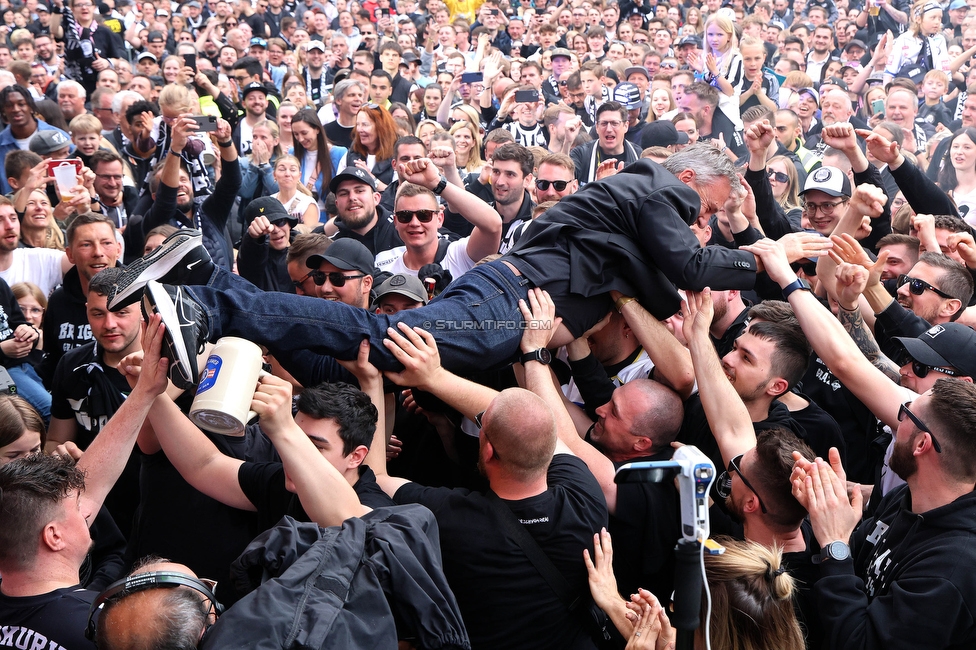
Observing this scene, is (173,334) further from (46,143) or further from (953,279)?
(46,143)

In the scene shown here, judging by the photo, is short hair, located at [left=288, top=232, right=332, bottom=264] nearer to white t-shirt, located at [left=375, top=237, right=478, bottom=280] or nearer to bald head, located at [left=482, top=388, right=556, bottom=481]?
white t-shirt, located at [left=375, top=237, right=478, bottom=280]

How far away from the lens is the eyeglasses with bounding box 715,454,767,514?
125 inches

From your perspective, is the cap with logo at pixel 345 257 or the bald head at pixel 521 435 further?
the cap with logo at pixel 345 257

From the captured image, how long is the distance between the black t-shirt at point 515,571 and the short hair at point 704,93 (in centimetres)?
727

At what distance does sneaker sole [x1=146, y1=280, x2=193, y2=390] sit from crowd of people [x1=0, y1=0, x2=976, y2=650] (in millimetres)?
10

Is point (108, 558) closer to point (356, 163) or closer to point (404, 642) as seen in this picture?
point (404, 642)

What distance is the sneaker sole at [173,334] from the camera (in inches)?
116

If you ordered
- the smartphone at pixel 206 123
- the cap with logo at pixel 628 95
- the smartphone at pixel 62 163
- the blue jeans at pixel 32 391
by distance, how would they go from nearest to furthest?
1. the blue jeans at pixel 32 391
2. the smartphone at pixel 62 163
3. the smartphone at pixel 206 123
4. the cap with logo at pixel 628 95

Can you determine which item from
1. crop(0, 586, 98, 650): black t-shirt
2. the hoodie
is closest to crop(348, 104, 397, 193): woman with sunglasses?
crop(0, 586, 98, 650): black t-shirt

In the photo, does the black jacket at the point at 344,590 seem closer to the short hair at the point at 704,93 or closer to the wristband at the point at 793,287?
the wristband at the point at 793,287

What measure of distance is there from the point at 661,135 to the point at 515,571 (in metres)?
6.04

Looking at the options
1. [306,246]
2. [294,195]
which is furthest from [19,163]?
[306,246]

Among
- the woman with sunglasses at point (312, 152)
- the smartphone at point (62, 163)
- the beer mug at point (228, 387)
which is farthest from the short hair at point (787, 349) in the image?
the woman with sunglasses at point (312, 152)

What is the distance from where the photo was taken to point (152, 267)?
3248 mm
